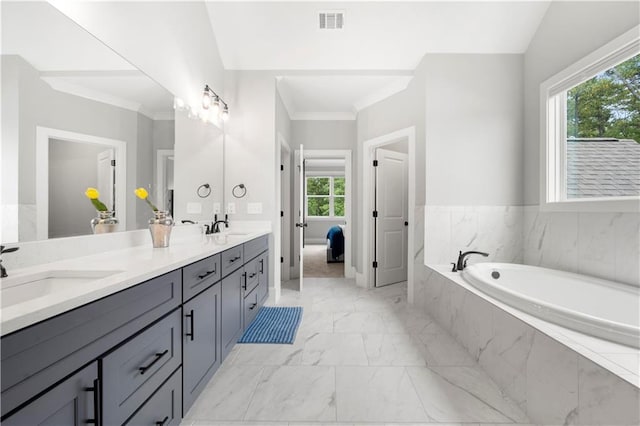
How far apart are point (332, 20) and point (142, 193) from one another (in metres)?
2.35

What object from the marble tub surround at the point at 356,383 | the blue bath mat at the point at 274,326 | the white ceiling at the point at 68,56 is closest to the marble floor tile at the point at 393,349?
the marble tub surround at the point at 356,383

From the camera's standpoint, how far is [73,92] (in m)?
1.26

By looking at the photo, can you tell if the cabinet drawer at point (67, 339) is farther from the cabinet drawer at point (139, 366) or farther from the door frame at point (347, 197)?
the door frame at point (347, 197)

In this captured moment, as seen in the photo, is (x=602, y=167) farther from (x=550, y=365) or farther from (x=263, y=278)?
(x=263, y=278)

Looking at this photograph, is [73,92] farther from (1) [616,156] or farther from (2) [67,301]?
(1) [616,156]

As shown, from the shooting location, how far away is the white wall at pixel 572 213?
184cm

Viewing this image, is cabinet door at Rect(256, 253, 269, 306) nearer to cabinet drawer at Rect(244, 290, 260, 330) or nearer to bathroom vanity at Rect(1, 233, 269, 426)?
cabinet drawer at Rect(244, 290, 260, 330)

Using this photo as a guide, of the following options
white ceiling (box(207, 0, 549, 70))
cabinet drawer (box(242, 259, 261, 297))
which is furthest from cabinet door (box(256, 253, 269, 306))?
white ceiling (box(207, 0, 549, 70))

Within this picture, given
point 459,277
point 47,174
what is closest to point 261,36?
point 47,174

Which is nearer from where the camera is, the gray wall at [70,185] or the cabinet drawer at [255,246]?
the gray wall at [70,185]

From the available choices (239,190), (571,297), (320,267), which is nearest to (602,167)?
(571,297)

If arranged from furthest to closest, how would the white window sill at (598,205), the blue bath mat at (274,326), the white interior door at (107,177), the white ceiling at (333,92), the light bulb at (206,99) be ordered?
the white ceiling at (333,92)
the light bulb at (206,99)
the blue bath mat at (274,326)
the white window sill at (598,205)
the white interior door at (107,177)

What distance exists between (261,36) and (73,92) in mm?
2006

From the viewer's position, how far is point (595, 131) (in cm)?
219
